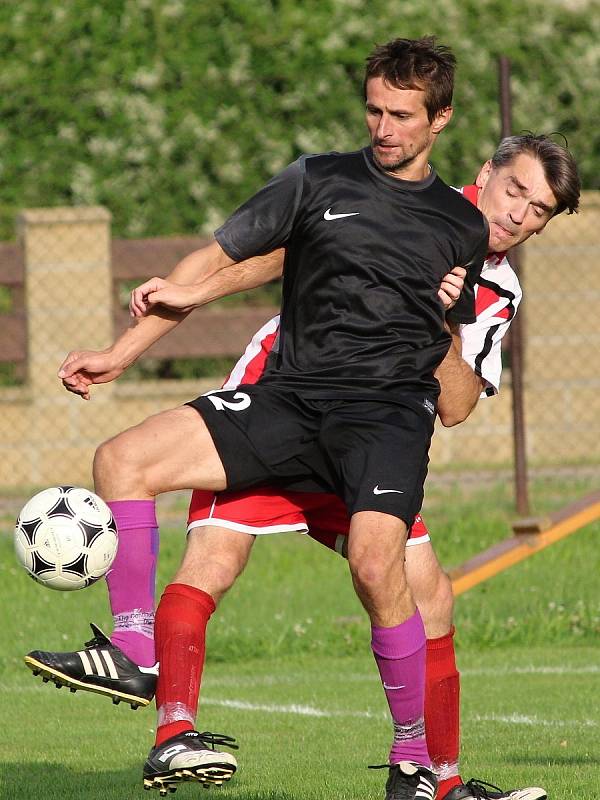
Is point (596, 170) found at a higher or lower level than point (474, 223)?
higher

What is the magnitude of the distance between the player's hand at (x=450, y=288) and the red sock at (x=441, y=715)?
1337mm

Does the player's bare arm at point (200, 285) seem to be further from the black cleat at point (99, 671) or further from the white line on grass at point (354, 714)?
the white line on grass at point (354, 714)

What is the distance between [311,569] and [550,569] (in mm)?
1690

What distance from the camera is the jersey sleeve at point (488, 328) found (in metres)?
6.27

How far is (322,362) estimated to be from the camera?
5629mm

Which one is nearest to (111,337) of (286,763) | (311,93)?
(311,93)

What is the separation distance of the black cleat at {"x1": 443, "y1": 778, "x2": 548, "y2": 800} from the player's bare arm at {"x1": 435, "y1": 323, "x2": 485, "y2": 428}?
133 cm

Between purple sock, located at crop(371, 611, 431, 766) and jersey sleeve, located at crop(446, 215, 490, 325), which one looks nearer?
purple sock, located at crop(371, 611, 431, 766)

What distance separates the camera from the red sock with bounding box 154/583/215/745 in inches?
211

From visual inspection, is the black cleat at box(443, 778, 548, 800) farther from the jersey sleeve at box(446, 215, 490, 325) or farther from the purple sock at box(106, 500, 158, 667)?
the jersey sleeve at box(446, 215, 490, 325)

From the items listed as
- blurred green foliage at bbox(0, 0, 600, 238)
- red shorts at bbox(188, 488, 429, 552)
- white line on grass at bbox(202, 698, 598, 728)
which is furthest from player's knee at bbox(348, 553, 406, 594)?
blurred green foliage at bbox(0, 0, 600, 238)

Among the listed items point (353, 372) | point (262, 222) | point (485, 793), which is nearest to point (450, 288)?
point (353, 372)

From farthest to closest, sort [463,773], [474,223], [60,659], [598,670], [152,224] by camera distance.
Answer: [152,224], [598,670], [463,773], [474,223], [60,659]

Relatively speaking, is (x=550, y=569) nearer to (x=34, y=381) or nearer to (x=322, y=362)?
(x=34, y=381)
